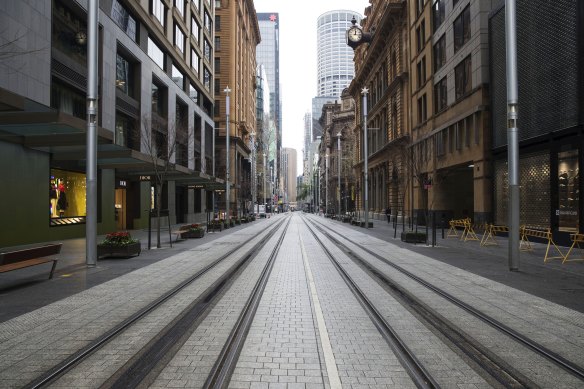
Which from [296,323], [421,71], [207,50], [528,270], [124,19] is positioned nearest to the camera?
[296,323]

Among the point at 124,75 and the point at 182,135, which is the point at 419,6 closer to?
the point at 182,135

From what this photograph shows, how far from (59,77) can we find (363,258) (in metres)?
17.6

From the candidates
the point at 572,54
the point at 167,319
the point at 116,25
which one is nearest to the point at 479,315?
the point at 167,319

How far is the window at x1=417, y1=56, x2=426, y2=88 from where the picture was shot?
3927 cm

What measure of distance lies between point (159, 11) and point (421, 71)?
24.5 metres

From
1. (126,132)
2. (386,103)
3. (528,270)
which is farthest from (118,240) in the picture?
(386,103)

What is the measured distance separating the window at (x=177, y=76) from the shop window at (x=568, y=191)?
34923mm

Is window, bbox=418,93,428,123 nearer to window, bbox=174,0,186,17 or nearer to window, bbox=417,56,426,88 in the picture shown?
window, bbox=417,56,426,88

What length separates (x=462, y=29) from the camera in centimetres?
2988

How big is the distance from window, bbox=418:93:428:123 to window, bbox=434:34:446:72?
3.53 metres

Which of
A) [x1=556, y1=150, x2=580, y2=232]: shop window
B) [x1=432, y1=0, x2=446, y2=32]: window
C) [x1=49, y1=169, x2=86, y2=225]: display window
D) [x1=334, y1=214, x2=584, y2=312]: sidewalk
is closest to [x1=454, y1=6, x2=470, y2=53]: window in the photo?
[x1=432, y1=0, x2=446, y2=32]: window

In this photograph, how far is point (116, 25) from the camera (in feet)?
91.3

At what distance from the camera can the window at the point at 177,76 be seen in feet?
141

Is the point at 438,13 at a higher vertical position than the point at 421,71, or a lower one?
higher
